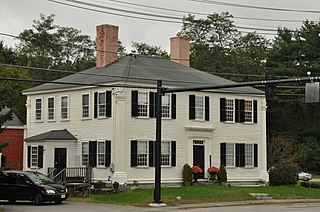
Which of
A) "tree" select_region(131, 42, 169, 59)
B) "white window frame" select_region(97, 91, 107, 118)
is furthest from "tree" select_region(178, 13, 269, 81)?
"white window frame" select_region(97, 91, 107, 118)

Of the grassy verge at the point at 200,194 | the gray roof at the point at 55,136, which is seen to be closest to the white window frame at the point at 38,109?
the gray roof at the point at 55,136

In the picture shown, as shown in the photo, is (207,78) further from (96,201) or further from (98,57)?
(96,201)

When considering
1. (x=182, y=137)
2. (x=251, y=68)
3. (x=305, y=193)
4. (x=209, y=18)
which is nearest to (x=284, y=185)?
(x=305, y=193)

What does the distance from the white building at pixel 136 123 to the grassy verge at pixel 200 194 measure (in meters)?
2.79

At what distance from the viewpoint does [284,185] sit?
5138 cm

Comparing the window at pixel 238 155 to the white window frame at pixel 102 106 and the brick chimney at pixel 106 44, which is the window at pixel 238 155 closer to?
the white window frame at pixel 102 106

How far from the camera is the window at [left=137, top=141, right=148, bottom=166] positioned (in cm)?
4550

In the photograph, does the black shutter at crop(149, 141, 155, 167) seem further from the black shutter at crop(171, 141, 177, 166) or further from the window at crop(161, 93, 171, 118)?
the window at crop(161, 93, 171, 118)

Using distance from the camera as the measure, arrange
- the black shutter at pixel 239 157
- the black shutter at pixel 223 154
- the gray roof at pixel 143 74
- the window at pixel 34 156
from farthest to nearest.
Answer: the black shutter at pixel 239 157, the black shutter at pixel 223 154, the window at pixel 34 156, the gray roof at pixel 143 74

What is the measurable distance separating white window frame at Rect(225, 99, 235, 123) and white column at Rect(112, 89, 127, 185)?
9018mm

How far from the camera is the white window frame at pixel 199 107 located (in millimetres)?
48656

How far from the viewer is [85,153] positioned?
4722 centimetres

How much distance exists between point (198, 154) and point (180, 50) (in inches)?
386

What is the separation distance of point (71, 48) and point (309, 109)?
3257 cm
